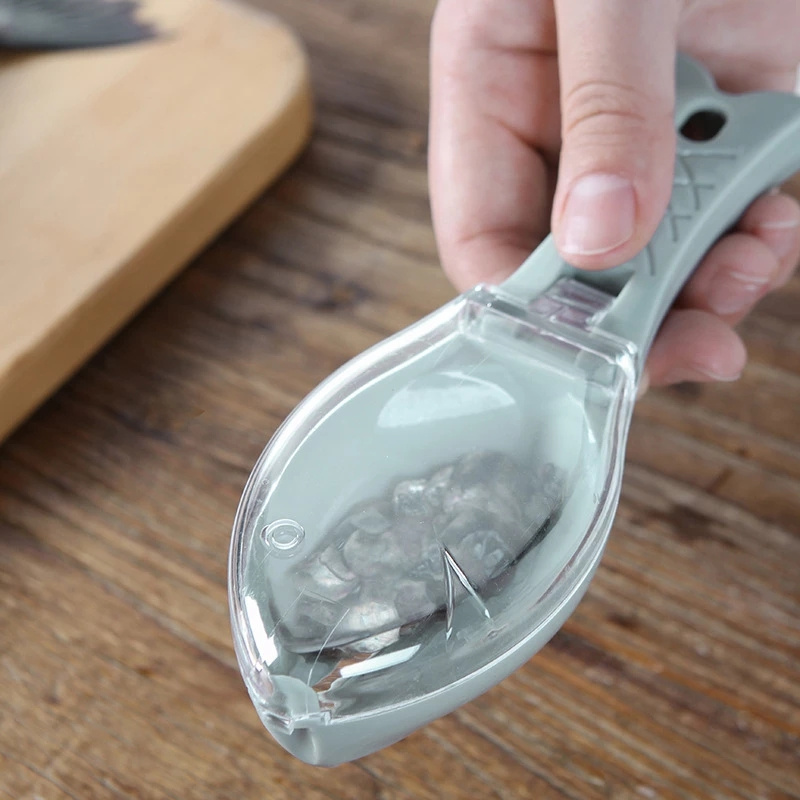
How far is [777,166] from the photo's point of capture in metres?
0.42

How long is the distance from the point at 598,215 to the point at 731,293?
141 mm

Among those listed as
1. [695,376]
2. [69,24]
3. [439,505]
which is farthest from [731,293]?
[69,24]

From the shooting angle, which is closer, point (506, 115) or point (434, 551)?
point (434, 551)

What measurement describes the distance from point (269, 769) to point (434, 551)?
11 cm

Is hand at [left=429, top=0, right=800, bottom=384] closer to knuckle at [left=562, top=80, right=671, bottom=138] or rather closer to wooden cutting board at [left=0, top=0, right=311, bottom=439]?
knuckle at [left=562, top=80, right=671, bottom=138]

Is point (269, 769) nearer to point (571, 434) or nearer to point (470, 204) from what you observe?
point (571, 434)

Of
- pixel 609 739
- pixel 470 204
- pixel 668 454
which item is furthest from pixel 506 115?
pixel 609 739

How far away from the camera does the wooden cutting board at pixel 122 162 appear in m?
0.45

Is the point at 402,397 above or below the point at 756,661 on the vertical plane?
above

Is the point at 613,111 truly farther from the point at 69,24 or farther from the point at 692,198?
the point at 69,24

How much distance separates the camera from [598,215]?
0.35 metres

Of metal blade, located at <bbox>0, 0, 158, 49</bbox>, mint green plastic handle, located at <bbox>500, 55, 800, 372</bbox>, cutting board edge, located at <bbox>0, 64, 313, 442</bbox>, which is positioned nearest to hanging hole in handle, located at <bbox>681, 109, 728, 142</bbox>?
mint green plastic handle, located at <bbox>500, 55, 800, 372</bbox>

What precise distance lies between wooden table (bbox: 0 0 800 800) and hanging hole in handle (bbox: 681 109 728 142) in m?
0.10

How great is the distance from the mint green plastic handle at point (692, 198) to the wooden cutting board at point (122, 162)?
21 cm
